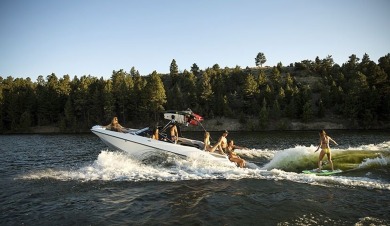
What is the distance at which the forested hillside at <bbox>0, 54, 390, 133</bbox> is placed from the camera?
72500 mm

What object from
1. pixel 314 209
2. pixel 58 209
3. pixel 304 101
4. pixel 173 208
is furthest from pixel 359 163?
pixel 304 101

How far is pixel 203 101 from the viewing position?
82.9 m

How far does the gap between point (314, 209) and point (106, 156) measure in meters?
11.6

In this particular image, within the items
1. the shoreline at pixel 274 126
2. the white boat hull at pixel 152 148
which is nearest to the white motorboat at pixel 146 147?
the white boat hull at pixel 152 148

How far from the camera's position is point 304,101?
253 ft

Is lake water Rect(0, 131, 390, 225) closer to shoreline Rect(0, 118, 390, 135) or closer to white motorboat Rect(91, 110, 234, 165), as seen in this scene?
white motorboat Rect(91, 110, 234, 165)

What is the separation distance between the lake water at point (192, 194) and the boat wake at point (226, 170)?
0.05 m

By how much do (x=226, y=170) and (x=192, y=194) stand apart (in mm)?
4476

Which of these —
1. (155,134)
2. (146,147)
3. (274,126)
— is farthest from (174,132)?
(274,126)

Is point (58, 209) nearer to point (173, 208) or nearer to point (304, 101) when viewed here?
point (173, 208)

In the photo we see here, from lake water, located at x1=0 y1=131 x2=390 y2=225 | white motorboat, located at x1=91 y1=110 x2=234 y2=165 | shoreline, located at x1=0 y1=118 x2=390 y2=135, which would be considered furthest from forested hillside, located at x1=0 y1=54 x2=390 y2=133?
lake water, located at x1=0 y1=131 x2=390 y2=225

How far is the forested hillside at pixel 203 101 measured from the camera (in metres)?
72.5

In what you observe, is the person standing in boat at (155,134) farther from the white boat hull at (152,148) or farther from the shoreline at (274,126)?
the shoreline at (274,126)

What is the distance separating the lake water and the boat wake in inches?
1.9
